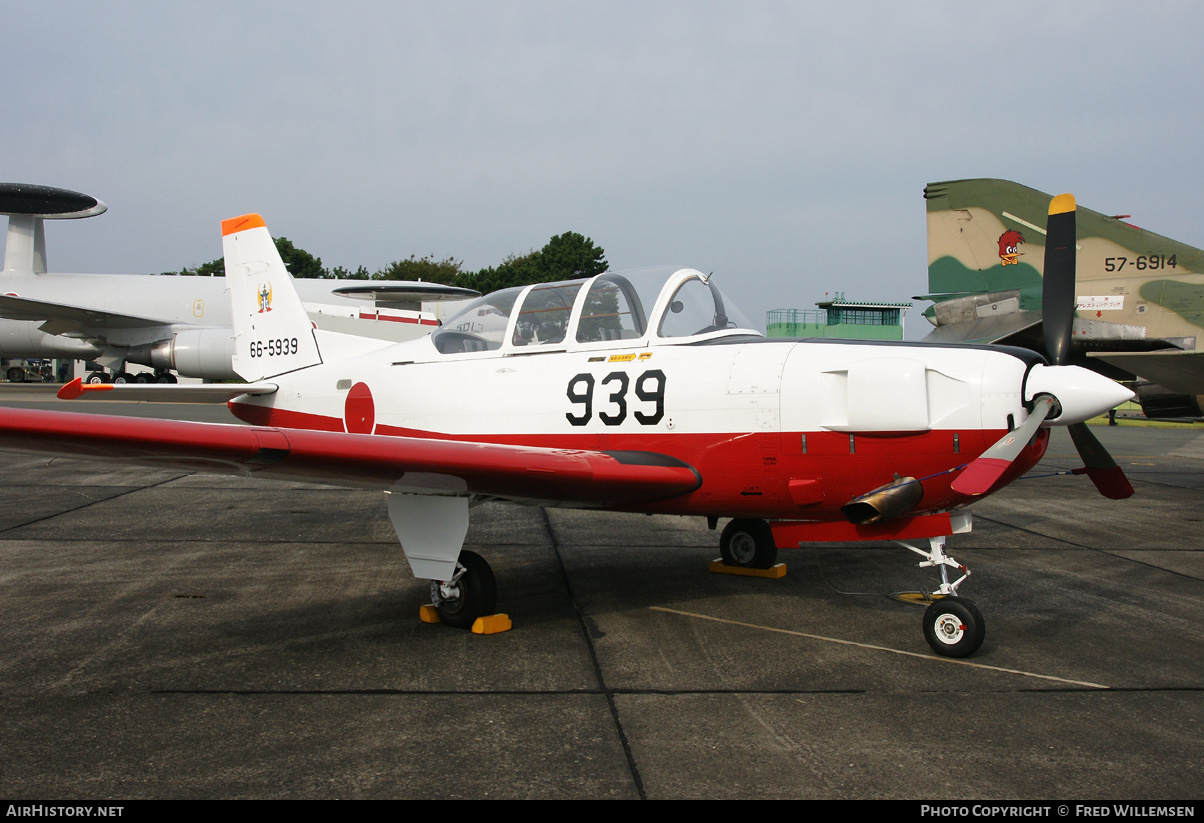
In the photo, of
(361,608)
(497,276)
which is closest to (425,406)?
(361,608)

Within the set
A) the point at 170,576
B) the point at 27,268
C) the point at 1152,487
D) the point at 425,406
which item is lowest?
the point at 1152,487

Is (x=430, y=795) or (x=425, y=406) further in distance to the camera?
(x=425, y=406)

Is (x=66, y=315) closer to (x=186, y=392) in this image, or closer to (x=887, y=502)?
(x=186, y=392)

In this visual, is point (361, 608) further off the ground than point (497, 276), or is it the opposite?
point (497, 276)

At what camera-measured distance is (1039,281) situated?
13.3m

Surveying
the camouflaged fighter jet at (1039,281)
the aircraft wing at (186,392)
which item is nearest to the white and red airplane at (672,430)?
the aircraft wing at (186,392)

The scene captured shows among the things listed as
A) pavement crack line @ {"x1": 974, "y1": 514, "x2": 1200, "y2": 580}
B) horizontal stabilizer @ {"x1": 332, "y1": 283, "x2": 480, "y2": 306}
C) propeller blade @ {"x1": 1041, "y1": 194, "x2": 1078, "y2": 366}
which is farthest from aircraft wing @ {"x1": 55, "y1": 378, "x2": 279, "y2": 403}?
horizontal stabilizer @ {"x1": 332, "y1": 283, "x2": 480, "y2": 306}

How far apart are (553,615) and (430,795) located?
2371mm

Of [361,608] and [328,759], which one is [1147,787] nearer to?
[328,759]

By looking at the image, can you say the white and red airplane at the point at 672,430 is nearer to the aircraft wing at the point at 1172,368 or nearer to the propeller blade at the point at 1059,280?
the propeller blade at the point at 1059,280

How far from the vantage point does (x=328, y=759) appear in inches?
118

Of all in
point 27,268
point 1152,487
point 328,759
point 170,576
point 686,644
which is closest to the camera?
point 328,759

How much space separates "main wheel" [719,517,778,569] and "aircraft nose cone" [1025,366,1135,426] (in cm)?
250

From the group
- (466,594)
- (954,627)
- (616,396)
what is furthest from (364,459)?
(954,627)
